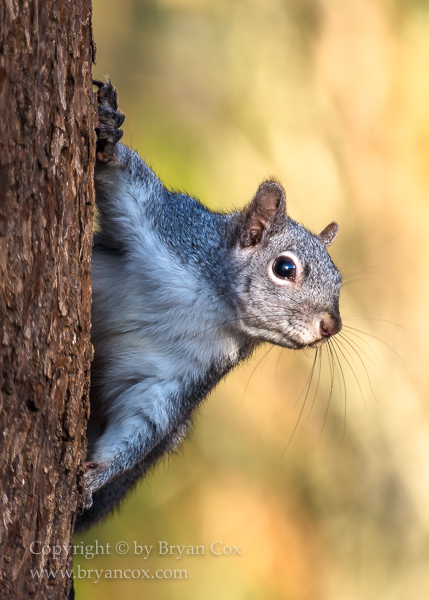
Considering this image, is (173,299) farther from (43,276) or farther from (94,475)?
(43,276)

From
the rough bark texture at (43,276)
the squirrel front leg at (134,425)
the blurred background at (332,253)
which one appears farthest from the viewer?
the blurred background at (332,253)

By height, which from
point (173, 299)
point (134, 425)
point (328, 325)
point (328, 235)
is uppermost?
point (328, 235)

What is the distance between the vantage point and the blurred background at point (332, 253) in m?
4.66

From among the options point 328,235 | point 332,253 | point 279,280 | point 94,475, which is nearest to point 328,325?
point 279,280

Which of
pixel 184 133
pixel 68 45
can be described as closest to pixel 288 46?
pixel 184 133

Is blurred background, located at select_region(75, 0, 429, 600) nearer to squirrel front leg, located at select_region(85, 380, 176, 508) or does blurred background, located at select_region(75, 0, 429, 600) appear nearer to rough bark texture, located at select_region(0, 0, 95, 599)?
squirrel front leg, located at select_region(85, 380, 176, 508)

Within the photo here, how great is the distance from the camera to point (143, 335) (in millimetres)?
2449

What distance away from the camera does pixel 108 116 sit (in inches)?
83.2

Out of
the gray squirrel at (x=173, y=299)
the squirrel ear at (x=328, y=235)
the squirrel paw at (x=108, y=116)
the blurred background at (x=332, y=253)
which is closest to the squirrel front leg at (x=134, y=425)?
the gray squirrel at (x=173, y=299)

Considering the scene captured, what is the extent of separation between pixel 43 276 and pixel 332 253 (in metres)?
3.65

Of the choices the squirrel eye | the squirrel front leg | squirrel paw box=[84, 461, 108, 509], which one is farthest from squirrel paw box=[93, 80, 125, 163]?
squirrel paw box=[84, 461, 108, 509]

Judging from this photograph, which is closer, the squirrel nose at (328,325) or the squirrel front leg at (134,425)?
the squirrel front leg at (134,425)

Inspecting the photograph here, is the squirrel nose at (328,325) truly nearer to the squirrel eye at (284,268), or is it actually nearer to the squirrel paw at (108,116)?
the squirrel eye at (284,268)

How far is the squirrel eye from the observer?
2529 millimetres
